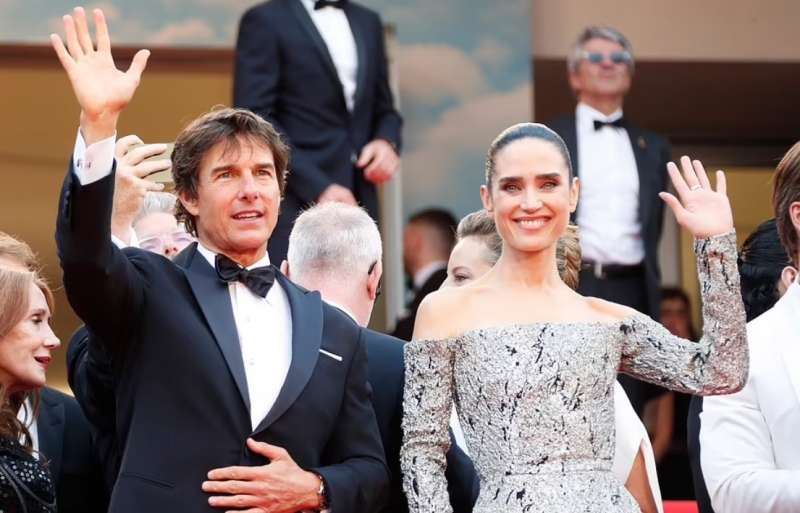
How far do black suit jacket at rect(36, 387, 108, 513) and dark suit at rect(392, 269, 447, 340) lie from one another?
113 inches

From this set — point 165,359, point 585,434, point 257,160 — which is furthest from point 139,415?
point 585,434

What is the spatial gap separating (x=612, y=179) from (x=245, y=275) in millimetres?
3518

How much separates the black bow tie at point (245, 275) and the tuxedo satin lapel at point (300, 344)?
8 cm

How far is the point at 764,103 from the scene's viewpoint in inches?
377

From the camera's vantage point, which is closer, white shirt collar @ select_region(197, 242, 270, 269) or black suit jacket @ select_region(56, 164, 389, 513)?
black suit jacket @ select_region(56, 164, 389, 513)

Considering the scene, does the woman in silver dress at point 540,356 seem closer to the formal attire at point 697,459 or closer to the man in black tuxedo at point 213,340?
the man in black tuxedo at point 213,340

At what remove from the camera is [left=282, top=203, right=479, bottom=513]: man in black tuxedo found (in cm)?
372

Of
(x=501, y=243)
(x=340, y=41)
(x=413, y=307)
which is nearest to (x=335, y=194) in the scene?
(x=340, y=41)

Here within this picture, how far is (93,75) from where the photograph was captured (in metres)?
3.12

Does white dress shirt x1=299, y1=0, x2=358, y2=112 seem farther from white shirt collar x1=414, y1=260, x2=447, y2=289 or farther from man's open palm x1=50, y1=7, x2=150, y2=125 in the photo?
man's open palm x1=50, y1=7, x2=150, y2=125

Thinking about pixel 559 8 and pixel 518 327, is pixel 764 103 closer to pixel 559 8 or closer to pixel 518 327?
pixel 559 8

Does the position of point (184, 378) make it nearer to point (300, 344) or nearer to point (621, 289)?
point (300, 344)

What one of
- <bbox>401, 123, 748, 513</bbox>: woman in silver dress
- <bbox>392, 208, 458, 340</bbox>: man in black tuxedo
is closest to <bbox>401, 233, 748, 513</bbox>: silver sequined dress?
<bbox>401, 123, 748, 513</bbox>: woman in silver dress

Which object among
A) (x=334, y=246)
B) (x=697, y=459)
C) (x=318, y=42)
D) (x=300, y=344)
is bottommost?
(x=697, y=459)
